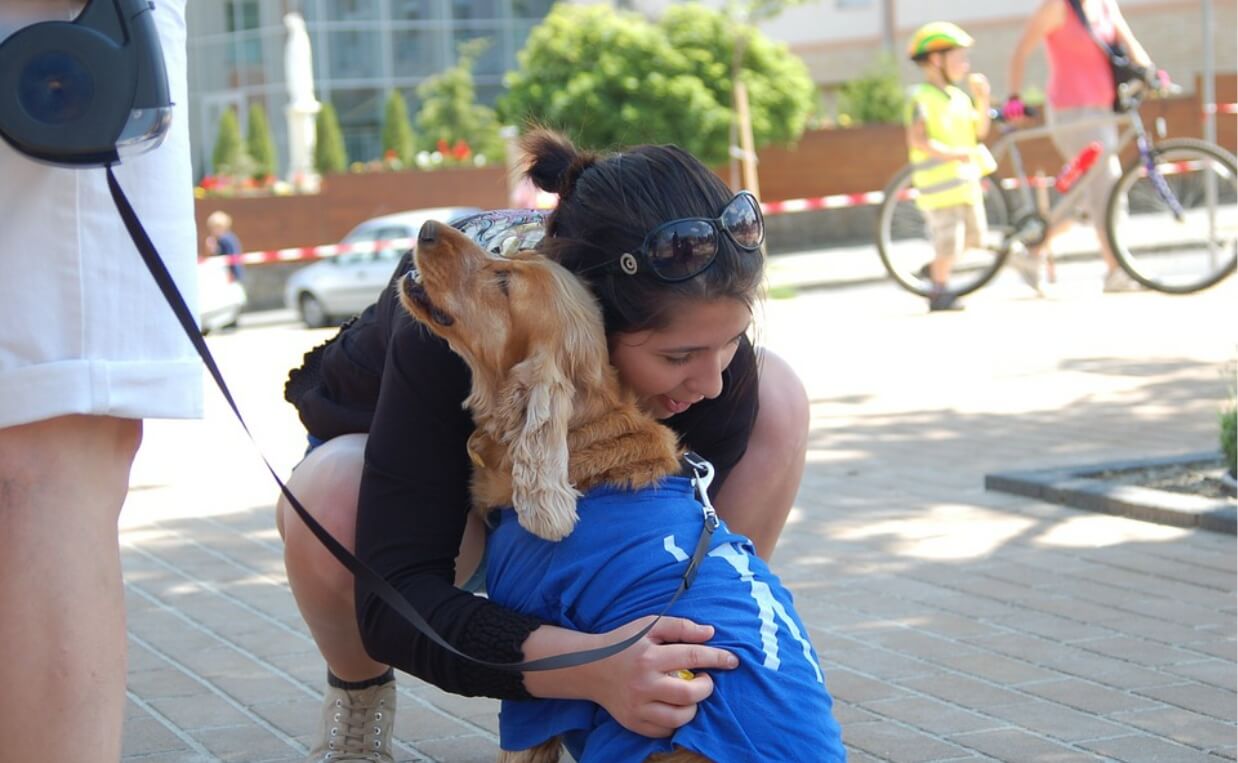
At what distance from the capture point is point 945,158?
484 inches

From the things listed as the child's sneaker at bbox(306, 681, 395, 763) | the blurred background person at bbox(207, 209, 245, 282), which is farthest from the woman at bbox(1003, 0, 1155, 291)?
the blurred background person at bbox(207, 209, 245, 282)

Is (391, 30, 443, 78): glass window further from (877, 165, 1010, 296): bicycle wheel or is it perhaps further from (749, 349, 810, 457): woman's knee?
(749, 349, 810, 457): woman's knee

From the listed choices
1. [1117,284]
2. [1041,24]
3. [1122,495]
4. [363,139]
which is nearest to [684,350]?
[1122,495]

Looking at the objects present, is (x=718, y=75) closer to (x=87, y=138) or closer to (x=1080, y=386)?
(x=1080, y=386)

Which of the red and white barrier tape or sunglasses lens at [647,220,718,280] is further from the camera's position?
the red and white barrier tape

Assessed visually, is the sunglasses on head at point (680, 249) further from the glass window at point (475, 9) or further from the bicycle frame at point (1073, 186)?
the glass window at point (475, 9)

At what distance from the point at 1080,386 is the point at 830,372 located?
1617mm

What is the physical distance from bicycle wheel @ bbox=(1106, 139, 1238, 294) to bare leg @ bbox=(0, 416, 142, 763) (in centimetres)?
1025

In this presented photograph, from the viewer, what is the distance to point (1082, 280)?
13.7 metres

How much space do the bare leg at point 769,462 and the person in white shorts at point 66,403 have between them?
141 centimetres

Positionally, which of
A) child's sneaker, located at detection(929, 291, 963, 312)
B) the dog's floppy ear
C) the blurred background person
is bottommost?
child's sneaker, located at detection(929, 291, 963, 312)

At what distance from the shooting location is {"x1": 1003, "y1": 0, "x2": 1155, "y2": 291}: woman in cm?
1182

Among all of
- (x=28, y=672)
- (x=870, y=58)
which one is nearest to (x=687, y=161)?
(x=28, y=672)

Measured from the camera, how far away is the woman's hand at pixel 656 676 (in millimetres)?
2461
